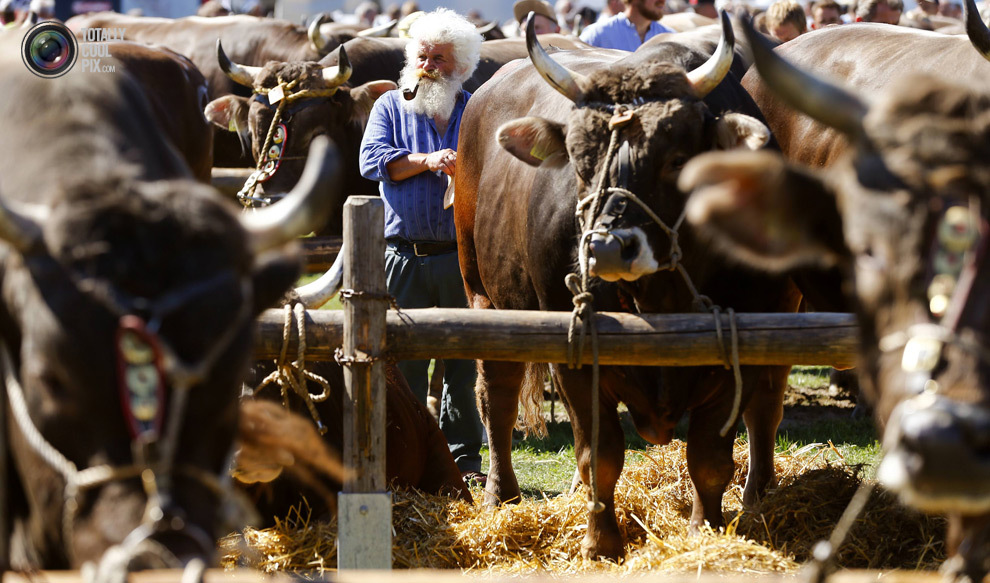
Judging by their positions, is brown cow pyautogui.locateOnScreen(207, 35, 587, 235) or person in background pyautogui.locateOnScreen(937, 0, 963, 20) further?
person in background pyautogui.locateOnScreen(937, 0, 963, 20)

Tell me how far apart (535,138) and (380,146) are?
174 cm

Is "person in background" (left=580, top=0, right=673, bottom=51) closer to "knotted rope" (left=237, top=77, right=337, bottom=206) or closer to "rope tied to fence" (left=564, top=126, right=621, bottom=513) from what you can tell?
"knotted rope" (left=237, top=77, right=337, bottom=206)

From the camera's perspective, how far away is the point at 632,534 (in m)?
4.75

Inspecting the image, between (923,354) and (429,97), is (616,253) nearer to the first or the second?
(923,354)

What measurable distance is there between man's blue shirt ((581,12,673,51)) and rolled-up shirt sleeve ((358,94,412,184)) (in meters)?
2.49

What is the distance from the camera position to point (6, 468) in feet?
8.82

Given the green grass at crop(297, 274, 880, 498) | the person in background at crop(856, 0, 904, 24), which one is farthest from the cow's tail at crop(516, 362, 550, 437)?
the person in background at crop(856, 0, 904, 24)

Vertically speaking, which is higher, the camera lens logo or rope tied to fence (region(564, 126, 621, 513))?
the camera lens logo

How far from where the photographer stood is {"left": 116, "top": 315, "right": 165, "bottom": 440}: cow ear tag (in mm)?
2170

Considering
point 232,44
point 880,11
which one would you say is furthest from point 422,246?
point 880,11

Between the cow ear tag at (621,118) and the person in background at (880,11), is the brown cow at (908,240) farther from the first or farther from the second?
the person in background at (880,11)

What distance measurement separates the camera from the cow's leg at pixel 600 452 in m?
4.35

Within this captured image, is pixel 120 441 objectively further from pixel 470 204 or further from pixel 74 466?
pixel 470 204

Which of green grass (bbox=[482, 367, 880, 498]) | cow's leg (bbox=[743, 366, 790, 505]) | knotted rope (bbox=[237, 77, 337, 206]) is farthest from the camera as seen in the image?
knotted rope (bbox=[237, 77, 337, 206])
